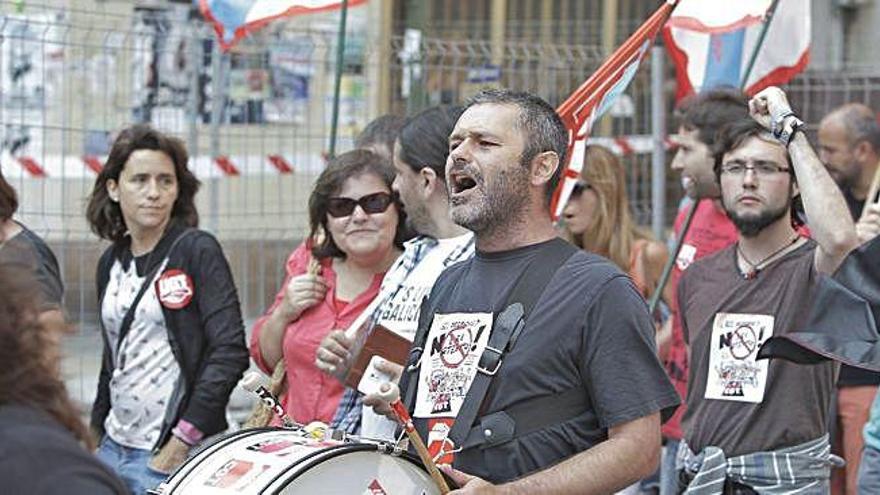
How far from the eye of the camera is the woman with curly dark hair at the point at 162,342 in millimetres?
6344

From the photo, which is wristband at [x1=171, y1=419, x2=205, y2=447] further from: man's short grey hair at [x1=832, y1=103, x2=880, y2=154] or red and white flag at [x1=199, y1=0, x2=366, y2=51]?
man's short grey hair at [x1=832, y1=103, x2=880, y2=154]

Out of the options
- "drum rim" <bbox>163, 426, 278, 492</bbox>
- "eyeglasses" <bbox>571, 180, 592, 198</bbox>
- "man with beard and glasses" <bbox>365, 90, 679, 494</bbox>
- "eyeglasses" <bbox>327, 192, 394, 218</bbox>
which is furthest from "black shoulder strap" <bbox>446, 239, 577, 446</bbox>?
"eyeglasses" <bbox>571, 180, 592, 198</bbox>

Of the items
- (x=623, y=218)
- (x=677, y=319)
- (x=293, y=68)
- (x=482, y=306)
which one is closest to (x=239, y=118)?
(x=293, y=68)

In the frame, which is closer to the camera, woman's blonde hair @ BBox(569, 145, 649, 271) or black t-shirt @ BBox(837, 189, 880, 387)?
black t-shirt @ BBox(837, 189, 880, 387)

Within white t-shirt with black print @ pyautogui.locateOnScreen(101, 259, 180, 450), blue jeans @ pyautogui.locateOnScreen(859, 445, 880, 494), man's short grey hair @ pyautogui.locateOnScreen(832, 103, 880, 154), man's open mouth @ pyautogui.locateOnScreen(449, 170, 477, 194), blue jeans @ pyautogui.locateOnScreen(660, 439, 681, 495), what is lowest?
blue jeans @ pyautogui.locateOnScreen(660, 439, 681, 495)

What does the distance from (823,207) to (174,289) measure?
2.40 meters

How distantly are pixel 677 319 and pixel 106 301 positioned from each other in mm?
2101

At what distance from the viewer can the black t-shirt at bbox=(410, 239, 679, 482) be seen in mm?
4102

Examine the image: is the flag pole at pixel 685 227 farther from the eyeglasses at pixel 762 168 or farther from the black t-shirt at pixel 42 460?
the black t-shirt at pixel 42 460

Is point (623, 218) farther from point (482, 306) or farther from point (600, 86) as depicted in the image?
point (482, 306)

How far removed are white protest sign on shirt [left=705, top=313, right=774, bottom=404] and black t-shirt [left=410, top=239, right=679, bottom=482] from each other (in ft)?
4.38

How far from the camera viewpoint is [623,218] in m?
7.41

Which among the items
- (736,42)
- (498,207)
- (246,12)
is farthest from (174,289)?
(736,42)

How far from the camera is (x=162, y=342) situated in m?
6.40
